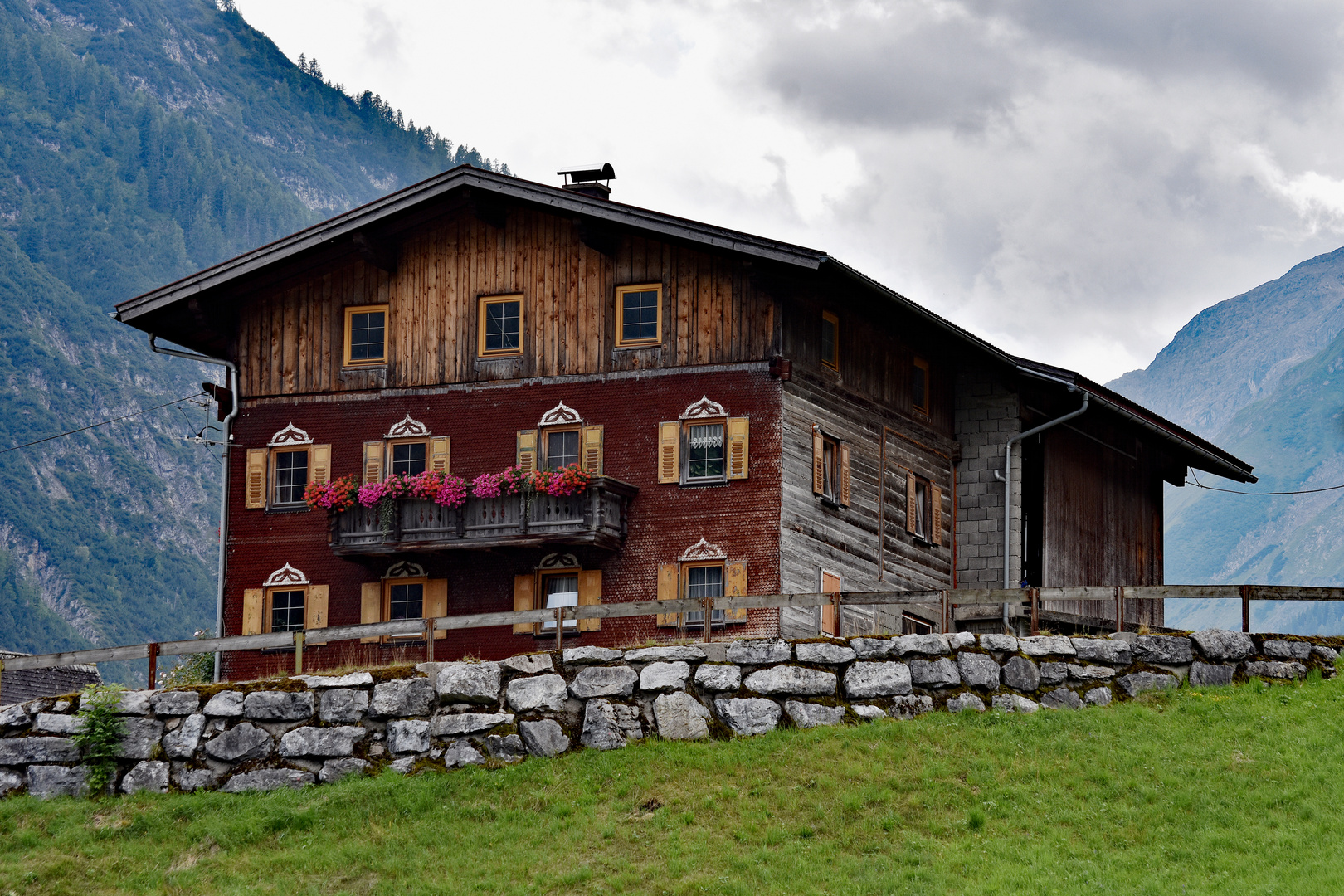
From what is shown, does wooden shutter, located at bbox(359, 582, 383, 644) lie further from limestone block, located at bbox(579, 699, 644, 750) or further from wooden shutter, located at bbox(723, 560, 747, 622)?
limestone block, located at bbox(579, 699, 644, 750)

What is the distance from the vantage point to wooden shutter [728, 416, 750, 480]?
106ft

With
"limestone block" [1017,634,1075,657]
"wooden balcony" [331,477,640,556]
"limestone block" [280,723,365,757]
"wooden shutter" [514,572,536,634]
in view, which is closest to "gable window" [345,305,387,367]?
"wooden balcony" [331,477,640,556]

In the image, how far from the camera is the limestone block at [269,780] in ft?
77.3

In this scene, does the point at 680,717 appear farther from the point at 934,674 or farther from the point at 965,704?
the point at 965,704

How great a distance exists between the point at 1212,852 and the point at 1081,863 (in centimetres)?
156

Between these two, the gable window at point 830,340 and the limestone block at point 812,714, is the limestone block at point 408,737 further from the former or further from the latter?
the gable window at point 830,340

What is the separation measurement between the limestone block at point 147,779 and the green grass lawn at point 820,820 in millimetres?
304

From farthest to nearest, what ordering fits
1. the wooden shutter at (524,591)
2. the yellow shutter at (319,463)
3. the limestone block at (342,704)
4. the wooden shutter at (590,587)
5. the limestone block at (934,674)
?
the yellow shutter at (319,463) → the wooden shutter at (524,591) → the wooden shutter at (590,587) → the limestone block at (934,674) → the limestone block at (342,704)

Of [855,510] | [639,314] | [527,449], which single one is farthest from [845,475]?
[527,449]

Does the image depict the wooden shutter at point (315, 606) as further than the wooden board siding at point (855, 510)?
Yes

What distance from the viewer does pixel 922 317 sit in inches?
1351

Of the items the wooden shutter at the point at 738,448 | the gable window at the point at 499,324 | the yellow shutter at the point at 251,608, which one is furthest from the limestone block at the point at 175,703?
the gable window at the point at 499,324

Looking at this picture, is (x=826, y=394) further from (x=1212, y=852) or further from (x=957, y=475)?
(x=1212, y=852)

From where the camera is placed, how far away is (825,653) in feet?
79.9
